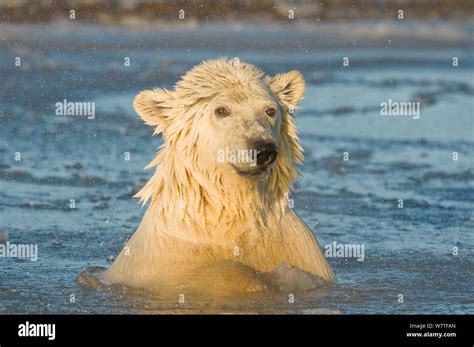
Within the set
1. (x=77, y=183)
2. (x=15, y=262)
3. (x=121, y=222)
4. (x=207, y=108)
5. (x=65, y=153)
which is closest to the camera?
(x=207, y=108)

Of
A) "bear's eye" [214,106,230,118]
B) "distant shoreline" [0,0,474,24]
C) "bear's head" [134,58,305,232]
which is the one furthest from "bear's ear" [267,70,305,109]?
"distant shoreline" [0,0,474,24]

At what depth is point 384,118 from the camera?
15.7m

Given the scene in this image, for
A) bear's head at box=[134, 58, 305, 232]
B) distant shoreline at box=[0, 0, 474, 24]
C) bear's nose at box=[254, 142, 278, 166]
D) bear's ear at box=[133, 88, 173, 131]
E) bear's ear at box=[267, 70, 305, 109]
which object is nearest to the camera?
bear's nose at box=[254, 142, 278, 166]

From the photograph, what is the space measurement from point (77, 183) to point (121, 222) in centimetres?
140

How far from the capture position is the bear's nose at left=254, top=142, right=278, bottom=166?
762 centimetres

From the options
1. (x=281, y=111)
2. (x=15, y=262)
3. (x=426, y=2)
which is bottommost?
(x=15, y=262)

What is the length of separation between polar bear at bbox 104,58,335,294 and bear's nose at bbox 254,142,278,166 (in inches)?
10.0

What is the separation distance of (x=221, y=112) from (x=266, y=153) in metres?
0.52

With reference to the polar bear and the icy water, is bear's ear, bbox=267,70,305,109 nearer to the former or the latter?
the polar bear

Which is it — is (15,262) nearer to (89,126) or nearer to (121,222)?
(121,222)

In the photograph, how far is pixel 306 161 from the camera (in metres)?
13.3

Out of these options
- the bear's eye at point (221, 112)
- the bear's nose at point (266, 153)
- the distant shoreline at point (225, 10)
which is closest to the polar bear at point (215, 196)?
the bear's eye at point (221, 112)

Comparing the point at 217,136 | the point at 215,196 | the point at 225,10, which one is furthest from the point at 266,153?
the point at 225,10

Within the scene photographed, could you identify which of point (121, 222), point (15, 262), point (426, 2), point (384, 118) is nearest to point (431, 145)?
point (384, 118)
